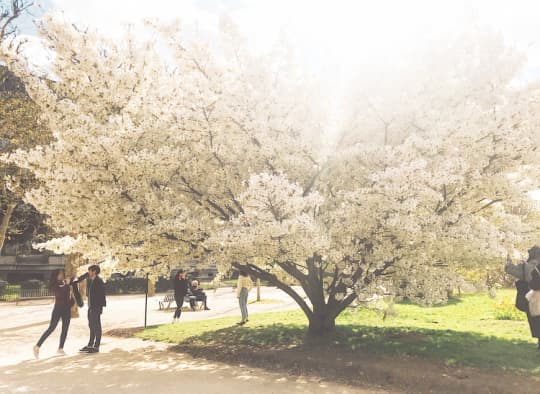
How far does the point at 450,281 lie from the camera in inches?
324

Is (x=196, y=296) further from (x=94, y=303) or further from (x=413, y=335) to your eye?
(x=413, y=335)

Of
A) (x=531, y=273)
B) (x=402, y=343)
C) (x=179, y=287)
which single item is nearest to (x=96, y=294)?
(x=179, y=287)

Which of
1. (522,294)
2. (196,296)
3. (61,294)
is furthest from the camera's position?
(196,296)

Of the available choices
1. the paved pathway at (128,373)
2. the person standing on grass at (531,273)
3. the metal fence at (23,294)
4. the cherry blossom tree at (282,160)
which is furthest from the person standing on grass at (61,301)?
the metal fence at (23,294)

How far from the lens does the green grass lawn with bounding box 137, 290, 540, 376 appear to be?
8016 millimetres

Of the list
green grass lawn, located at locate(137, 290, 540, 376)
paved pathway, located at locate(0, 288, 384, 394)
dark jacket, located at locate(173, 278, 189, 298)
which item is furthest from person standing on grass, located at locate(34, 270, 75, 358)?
dark jacket, located at locate(173, 278, 189, 298)

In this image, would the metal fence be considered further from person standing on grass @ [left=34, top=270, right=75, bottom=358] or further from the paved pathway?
person standing on grass @ [left=34, top=270, right=75, bottom=358]

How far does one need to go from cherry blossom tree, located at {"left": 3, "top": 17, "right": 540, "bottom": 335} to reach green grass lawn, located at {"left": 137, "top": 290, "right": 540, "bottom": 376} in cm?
123

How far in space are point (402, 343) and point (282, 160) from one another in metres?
4.69

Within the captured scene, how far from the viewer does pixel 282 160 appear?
351 inches

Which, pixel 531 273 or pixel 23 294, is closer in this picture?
pixel 531 273

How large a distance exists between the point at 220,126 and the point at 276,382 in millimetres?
4934

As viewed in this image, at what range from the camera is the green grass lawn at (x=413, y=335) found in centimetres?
Result: 802

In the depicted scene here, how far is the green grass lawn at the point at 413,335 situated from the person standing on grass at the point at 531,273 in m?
0.51
